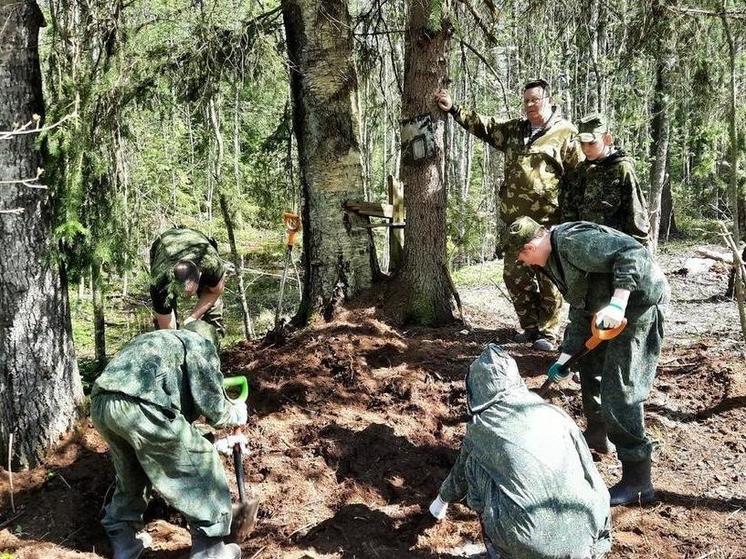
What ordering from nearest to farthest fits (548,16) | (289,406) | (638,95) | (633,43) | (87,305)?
1. (289,406)
2. (633,43)
3. (548,16)
4. (87,305)
5. (638,95)

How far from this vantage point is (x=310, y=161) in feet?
19.1

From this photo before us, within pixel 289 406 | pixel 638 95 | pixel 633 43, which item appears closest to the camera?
pixel 289 406

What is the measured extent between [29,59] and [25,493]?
2664 mm

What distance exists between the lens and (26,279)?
12.8ft

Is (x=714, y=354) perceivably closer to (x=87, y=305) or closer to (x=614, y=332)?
(x=614, y=332)

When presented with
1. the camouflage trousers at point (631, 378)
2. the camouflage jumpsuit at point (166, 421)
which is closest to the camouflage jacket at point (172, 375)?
the camouflage jumpsuit at point (166, 421)

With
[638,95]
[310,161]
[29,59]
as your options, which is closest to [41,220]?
[29,59]

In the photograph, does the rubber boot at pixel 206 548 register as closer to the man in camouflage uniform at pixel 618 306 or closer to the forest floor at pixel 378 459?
the forest floor at pixel 378 459

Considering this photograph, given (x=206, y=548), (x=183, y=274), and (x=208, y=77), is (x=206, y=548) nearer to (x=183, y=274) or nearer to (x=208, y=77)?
(x=183, y=274)

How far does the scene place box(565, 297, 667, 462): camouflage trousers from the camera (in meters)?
3.45

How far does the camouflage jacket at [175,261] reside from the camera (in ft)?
13.9

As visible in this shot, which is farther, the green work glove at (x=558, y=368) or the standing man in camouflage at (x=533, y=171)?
the standing man in camouflage at (x=533, y=171)

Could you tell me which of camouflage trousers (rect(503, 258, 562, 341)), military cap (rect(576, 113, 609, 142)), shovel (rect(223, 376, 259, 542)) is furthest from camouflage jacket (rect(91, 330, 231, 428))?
camouflage trousers (rect(503, 258, 562, 341))

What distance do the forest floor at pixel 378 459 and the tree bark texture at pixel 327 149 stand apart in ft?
1.39
